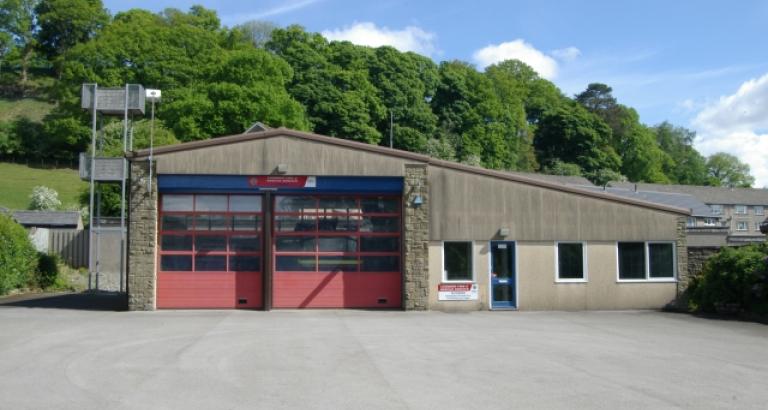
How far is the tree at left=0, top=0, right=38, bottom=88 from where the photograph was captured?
299ft

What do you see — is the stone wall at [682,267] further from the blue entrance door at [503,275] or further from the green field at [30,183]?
the green field at [30,183]

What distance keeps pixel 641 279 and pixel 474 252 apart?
16.2 ft

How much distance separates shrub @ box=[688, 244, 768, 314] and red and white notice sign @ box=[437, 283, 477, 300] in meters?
6.27

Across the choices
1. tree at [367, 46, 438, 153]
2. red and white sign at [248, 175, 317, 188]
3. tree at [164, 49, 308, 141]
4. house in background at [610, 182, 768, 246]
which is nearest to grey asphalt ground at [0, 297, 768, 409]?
red and white sign at [248, 175, 317, 188]

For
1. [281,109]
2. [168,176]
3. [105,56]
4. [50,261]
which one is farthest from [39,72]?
[168,176]

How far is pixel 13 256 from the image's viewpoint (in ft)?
76.0

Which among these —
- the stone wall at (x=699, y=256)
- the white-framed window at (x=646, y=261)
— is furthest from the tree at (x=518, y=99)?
the white-framed window at (x=646, y=261)

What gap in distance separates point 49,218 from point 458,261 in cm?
2856

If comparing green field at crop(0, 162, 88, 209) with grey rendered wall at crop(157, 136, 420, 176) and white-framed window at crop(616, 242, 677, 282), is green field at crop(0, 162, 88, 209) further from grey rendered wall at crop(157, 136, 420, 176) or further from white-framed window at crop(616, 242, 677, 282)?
white-framed window at crop(616, 242, 677, 282)

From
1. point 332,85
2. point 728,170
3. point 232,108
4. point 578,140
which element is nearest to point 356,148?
point 232,108

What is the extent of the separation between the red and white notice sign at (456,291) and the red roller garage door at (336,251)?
3.75ft

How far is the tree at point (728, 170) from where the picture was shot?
407 ft

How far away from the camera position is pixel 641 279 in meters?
20.5

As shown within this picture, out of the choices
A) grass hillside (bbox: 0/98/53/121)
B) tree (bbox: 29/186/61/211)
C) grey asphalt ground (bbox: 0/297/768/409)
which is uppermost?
grass hillside (bbox: 0/98/53/121)
